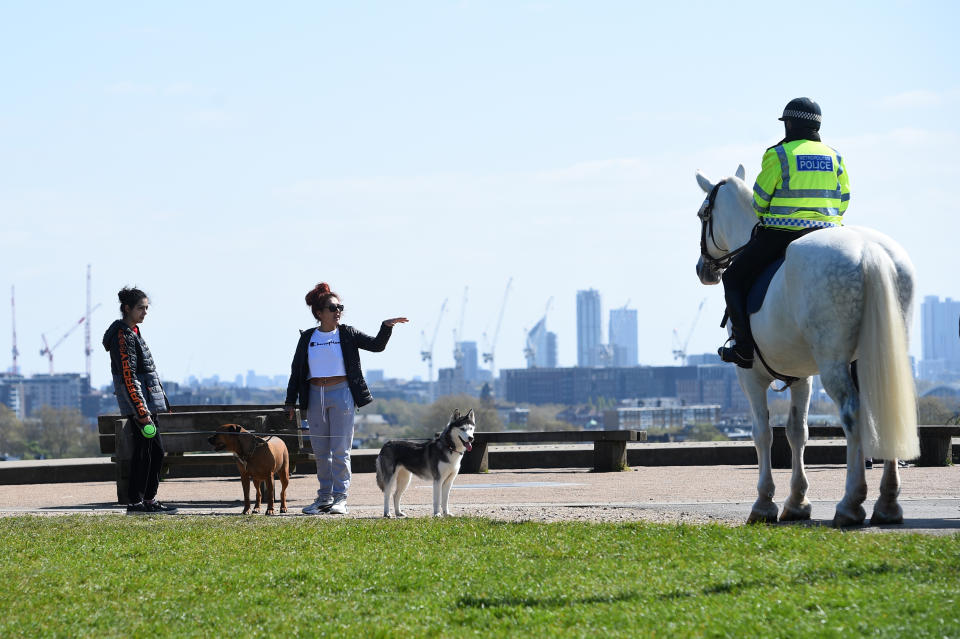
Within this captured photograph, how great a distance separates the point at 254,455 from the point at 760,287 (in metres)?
5.63

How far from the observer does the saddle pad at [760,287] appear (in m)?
10.1

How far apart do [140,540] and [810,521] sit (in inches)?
208

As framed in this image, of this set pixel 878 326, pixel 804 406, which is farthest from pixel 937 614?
pixel 804 406

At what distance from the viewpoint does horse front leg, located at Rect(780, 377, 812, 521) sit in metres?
10.5

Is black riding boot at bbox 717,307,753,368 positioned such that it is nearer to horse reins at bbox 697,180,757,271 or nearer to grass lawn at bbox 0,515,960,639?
horse reins at bbox 697,180,757,271

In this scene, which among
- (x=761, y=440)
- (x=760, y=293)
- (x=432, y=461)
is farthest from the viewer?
(x=432, y=461)

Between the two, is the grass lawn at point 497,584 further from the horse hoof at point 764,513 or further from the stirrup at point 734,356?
the stirrup at point 734,356

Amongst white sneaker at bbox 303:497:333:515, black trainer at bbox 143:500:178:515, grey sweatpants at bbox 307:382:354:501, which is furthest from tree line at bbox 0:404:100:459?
white sneaker at bbox 303:497:333:515

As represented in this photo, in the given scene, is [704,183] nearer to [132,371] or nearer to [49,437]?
[132,371]

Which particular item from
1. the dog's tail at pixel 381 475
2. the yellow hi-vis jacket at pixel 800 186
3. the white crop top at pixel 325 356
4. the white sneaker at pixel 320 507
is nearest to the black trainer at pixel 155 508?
the white sneaker at pixel 320 507

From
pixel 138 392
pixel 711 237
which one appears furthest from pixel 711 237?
pixel 138 392

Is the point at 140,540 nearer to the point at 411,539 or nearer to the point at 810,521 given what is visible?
the point at 411,539

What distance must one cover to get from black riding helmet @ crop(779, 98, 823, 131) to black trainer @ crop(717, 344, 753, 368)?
6.23 feet

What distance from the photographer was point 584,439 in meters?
20.8
